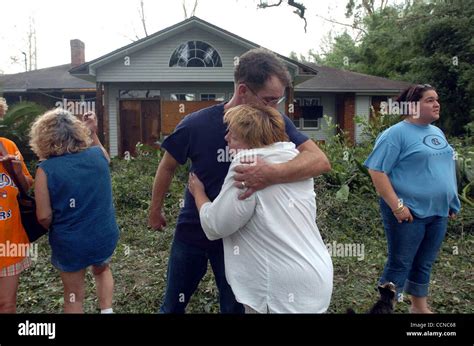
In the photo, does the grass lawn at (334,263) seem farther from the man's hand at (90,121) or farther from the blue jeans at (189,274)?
the man's hand at (90,121)

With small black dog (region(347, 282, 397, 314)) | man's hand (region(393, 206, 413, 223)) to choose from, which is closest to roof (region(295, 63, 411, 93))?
man's hand (region(393, 206, 413, 223))

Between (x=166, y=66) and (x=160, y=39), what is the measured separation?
0.87 metres

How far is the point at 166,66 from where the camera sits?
14367mm

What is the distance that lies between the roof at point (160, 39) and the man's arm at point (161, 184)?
38.3ft

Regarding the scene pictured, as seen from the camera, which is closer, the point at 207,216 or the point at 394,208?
the point at 207,216

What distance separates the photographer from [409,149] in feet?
10.1

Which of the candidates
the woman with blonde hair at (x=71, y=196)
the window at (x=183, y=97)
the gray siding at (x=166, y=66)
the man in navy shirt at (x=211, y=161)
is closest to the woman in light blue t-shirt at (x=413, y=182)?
the man in navy shirt at (x=211, y=161)

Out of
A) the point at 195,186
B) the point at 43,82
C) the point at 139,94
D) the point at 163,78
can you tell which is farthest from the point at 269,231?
the point at 43,82

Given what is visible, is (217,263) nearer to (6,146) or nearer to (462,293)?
(6,146)

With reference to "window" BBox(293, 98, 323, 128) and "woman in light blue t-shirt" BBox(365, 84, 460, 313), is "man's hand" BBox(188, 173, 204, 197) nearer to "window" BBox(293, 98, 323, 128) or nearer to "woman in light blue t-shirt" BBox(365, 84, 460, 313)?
"woman in light blue t-shirt" BBox(365, 84, 460, 313)

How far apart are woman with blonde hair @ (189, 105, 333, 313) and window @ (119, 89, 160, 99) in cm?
1417

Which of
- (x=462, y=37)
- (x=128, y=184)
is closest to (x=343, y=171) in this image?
(x=128, y=184)

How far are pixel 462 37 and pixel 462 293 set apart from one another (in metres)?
14.6

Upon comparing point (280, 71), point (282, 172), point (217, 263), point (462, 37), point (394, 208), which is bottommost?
point (217, 263)
